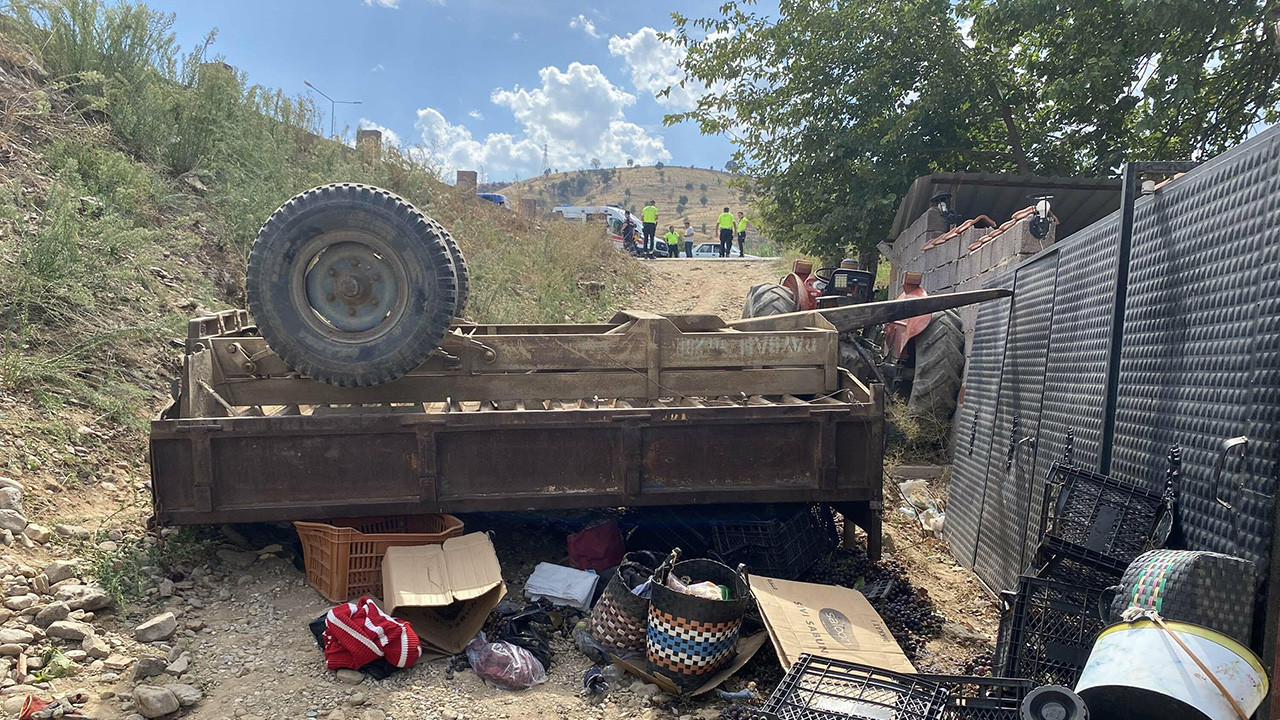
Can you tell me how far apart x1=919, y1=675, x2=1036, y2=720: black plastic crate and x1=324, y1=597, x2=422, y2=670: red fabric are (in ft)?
6.75

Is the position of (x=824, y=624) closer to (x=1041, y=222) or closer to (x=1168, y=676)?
(x=1168, y=676)

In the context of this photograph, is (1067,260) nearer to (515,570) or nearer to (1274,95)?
(515,570)

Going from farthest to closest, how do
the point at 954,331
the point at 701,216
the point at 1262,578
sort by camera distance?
the point at 701,216 → the point at 954,331 → the point at 1262,578

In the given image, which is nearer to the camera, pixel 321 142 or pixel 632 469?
pixel 632 469

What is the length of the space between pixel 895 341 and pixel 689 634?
4591 mm

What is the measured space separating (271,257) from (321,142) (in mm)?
9811

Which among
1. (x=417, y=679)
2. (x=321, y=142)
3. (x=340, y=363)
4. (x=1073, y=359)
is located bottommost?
(x=417, y=679)

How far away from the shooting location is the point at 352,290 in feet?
14.2

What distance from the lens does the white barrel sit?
80.6 inches

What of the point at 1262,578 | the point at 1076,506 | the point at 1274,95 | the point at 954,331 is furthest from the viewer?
the point at 1274,95

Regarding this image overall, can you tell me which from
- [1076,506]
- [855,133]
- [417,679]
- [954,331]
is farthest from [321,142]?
[1076,506]

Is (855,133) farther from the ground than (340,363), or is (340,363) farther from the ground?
(855,133)

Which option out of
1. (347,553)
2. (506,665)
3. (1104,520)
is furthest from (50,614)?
(1104,520)

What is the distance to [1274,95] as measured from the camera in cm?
922
